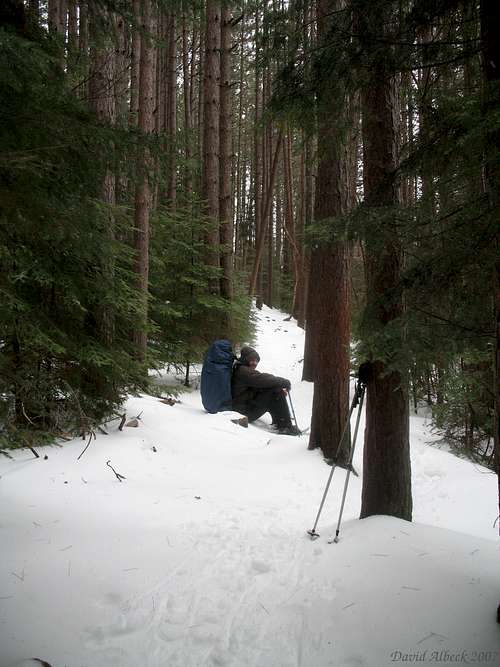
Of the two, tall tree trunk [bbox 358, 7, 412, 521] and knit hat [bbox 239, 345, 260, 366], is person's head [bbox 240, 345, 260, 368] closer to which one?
knit hat [bbox 239, 345, 260, 366]

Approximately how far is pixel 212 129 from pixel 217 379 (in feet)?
21.4

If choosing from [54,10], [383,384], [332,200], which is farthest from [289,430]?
[54,10]

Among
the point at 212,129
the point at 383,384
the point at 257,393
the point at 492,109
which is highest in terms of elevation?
the point at 212,129

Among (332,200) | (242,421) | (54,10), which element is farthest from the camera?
(54,10)

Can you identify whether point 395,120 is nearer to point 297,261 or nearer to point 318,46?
point 318,46

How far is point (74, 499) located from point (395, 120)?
4480 millimetres

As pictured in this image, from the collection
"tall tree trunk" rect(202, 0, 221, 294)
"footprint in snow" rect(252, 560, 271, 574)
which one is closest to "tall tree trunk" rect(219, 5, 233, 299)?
"tall tree trunk" rect(202, 0, 221, 294)

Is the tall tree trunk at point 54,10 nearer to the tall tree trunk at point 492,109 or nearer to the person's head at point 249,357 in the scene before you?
the person's head at point 249,357

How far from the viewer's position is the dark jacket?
7629 millimetres

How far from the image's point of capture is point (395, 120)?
11.4 feet

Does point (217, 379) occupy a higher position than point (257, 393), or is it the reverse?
point (217, 379)

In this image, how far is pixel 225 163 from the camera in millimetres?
10898

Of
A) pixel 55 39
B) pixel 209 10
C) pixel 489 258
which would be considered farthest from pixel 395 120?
pixel 209 10

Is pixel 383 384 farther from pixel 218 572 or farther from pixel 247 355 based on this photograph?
pixel 247 355
